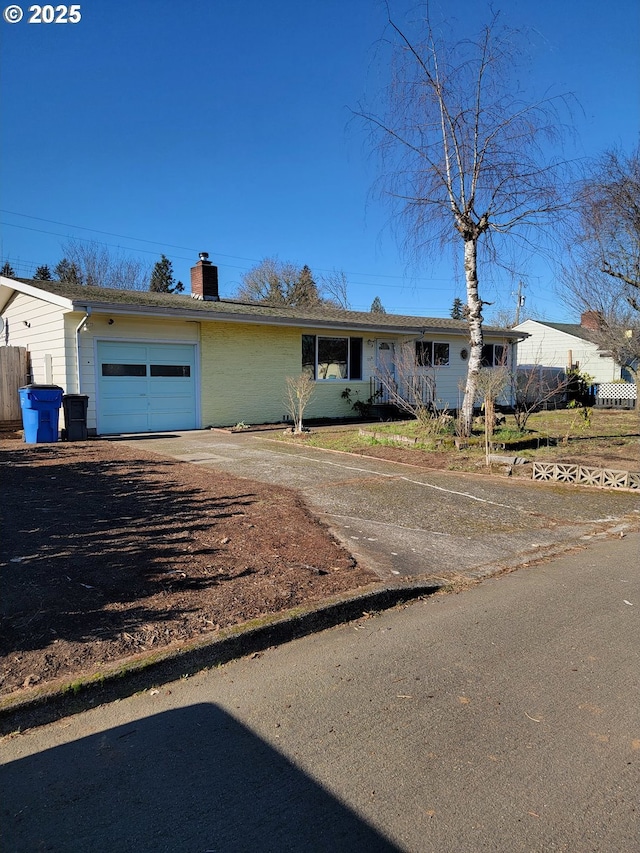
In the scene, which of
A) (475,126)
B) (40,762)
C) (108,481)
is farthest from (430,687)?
(475,126)

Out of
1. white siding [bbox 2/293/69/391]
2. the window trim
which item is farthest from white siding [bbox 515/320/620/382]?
white siding [bbox 2/293/69/391]

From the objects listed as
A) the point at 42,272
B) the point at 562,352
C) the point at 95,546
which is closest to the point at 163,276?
the point at 42,272

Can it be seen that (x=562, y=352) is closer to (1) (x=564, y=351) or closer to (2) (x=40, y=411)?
(1) (x=564, y=351)

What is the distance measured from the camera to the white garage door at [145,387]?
14273 millimetres

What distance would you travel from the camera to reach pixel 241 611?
12.9 ft

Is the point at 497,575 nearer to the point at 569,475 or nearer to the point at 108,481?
the point at 569,475

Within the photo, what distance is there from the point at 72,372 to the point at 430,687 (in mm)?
12495

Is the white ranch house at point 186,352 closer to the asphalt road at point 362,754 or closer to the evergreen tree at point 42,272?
the asphalt road at point 362,754

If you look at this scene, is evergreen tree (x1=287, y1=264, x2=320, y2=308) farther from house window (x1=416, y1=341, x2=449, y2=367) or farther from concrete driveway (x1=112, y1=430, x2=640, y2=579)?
concrete driveway (x1=112, y1=430, x2=640, y2=579)

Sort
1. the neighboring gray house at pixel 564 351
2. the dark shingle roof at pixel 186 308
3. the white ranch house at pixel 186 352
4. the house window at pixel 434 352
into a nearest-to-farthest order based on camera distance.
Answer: the dark shingle roof at pixel 186 308
the white ranch house at pixel 186 352
the house window at pixel 434 352
the neighboring gray house at pixel 564 351

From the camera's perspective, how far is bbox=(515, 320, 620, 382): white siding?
112 ft

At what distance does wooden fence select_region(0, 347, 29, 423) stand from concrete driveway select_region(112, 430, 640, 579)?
601cm

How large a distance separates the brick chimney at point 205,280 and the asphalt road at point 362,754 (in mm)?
16343

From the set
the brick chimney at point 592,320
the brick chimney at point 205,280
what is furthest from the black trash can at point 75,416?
the brick chimney at point 592,320
